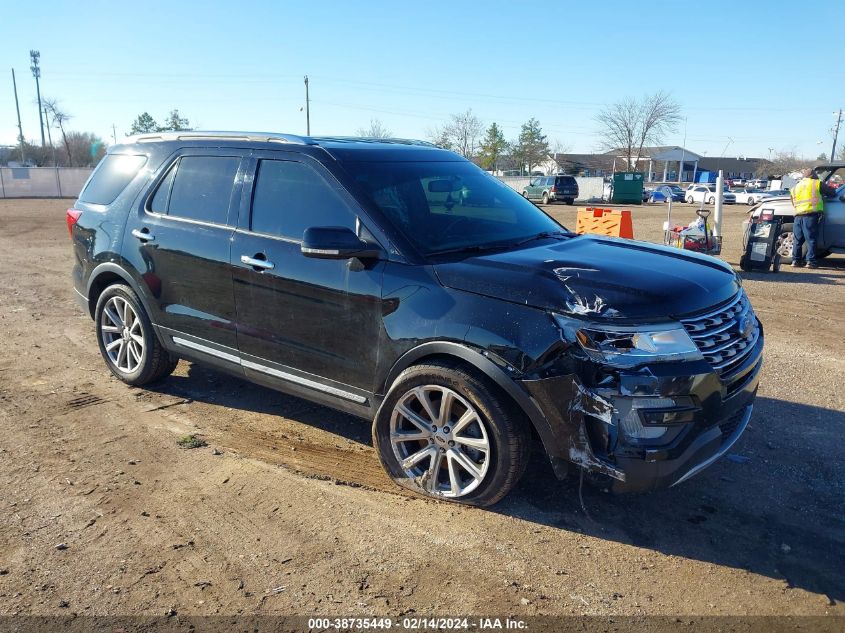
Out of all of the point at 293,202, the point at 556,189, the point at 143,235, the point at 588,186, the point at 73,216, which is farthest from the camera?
the point at 588,186

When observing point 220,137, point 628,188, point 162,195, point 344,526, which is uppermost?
point 220,137

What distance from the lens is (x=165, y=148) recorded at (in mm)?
5328

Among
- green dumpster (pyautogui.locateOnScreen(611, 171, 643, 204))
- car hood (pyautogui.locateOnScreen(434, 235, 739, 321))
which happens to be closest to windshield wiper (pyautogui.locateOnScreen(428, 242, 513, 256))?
car hood (pyautogui.locateOnScreen(434, 235, 739, 321))

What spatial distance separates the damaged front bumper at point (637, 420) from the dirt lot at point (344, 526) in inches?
18.1

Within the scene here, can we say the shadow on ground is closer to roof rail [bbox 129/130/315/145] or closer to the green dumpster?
roof rail [bbox 129/130/315/145]

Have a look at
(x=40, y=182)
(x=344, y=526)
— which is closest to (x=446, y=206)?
(x=344, y=526)

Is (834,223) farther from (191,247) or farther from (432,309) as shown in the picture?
(191,247)

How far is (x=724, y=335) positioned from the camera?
11.5 feet

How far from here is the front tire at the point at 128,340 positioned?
5.41 m

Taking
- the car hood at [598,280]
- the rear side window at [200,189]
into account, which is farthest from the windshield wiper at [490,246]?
the rear side window at [200,189]

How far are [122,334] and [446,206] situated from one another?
3.05 meters

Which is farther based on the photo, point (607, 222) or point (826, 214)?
point (607, 222)

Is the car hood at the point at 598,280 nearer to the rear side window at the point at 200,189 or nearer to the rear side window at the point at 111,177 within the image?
the rear side window at the point at 200,189

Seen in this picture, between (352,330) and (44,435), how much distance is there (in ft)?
8.02
